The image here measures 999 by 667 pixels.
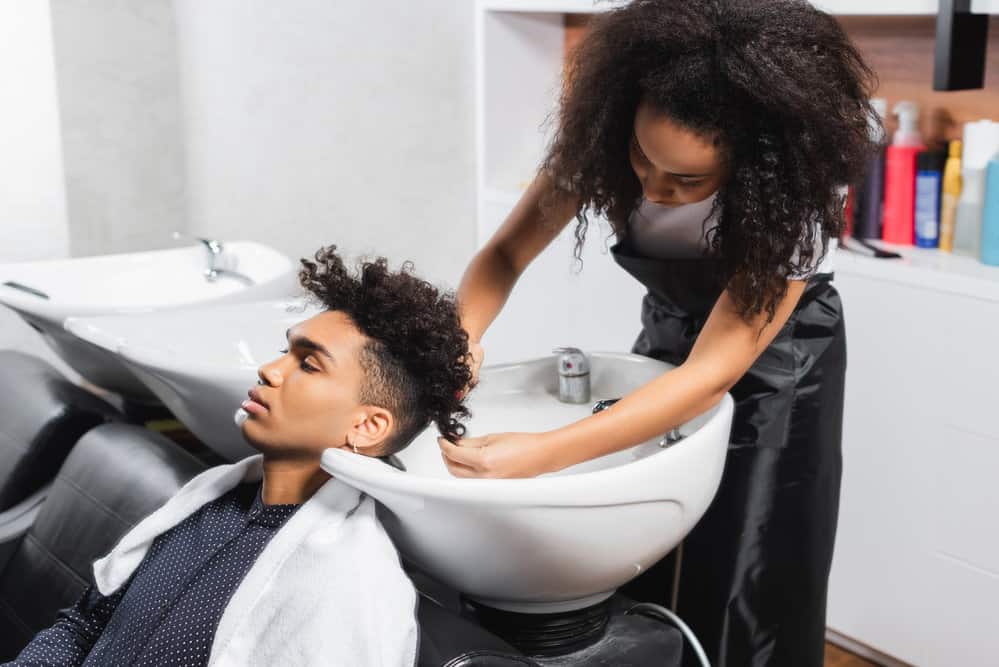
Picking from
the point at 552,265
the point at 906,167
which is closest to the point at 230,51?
the point at 552,265

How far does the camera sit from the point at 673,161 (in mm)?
1329

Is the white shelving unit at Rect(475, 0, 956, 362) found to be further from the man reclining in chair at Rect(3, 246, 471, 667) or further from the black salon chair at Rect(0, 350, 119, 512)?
the man reclining in chair at Rect(3, 246, 471, 667)

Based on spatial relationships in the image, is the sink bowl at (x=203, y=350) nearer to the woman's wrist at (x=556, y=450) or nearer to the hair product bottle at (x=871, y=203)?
the woman's wrist at (x=556, y=450)

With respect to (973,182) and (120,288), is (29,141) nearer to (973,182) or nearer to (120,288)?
(120,288)

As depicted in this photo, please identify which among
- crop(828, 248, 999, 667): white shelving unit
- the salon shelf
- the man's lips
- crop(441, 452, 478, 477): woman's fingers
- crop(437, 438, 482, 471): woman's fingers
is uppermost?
the salon shelf

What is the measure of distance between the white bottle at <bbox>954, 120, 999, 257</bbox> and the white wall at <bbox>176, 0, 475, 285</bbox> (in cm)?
130

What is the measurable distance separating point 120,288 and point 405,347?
1.36m

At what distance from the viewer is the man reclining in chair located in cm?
119

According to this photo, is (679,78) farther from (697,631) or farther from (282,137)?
(282,137)

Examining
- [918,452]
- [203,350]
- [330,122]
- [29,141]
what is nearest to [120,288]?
[29,141]

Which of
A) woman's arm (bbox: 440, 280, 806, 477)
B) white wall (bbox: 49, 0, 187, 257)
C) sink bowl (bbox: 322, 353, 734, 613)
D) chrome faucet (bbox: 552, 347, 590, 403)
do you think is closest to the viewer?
sink bowl (bbox: 322, 353, 734, 613)

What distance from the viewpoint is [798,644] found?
1757 millimetres

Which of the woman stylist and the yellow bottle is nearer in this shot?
the woman stylist

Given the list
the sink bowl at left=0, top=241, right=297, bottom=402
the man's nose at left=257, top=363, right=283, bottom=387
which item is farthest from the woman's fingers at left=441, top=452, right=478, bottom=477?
the sink bowl at left=0, top=241, right=297, bottom=402
